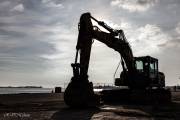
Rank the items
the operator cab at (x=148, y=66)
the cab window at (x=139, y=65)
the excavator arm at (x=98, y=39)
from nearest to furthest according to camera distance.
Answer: the excavator arm at (x=98, y=39) → the operator cab at (x=148, y=66) → the cab window at (x=139, y=65)

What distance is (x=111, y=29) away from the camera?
32562mm

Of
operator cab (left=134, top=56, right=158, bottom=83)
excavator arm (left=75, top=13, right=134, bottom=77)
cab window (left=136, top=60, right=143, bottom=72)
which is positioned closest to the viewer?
excavator arm (left=75, top=13, right=134, bottom=77)

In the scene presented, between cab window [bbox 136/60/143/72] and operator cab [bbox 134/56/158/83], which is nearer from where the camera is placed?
operator cab [bbox 134/56/158/83]

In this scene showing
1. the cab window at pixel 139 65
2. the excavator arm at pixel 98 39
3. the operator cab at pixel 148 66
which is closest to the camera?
the excavator arm at pixel 98 39

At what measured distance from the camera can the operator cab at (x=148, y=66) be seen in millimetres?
35344

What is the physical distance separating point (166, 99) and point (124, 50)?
6.29 m

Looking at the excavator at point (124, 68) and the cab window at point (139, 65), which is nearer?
the excavator at point (124, 68)

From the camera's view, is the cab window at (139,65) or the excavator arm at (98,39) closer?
the excavator arm at (98,39)

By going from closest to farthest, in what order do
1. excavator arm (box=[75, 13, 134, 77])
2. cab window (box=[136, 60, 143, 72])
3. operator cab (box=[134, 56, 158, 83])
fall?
excavator arm (box=[75, 13, 134, 77]) < operator cab (box=[134, 56, 158, 83]) < cab window (box=[136, 60, 143, 72])

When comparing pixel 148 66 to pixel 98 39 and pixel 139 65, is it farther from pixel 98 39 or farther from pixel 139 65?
pixel 98 39

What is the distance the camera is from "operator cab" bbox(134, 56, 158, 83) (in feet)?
116

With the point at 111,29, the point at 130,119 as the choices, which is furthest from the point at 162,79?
the point at 130,119

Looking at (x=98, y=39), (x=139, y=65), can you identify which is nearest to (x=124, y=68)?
(x=139, y=65)

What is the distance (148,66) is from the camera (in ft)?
116
